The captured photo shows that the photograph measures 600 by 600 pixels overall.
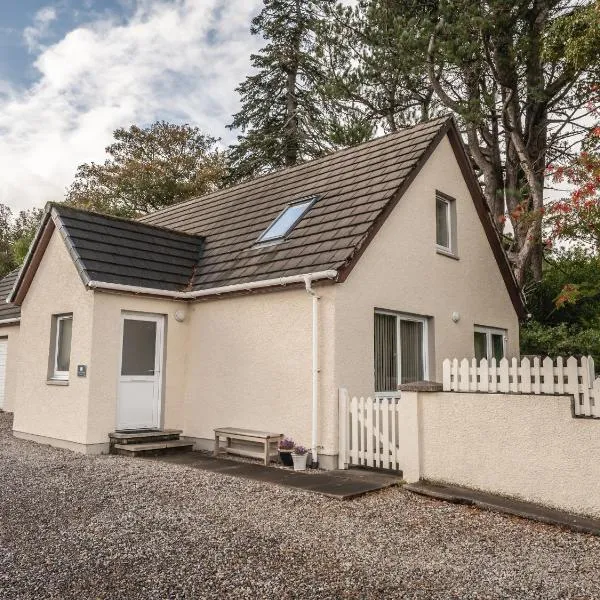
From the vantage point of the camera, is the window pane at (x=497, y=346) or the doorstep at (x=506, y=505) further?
the window pane at (x=497, y=346)

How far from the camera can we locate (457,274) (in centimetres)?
1260

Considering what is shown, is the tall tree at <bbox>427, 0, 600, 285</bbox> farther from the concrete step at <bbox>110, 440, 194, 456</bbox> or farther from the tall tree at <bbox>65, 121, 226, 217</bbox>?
the tall tree at <bbox>65, 121, 226, 217</bbox>

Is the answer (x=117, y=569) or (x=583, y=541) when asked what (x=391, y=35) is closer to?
Answer: (x=583, y=541)

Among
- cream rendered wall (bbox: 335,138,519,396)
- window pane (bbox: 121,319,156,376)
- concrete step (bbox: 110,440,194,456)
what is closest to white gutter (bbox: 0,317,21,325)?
window pane (bbox: 121,319,156,376)

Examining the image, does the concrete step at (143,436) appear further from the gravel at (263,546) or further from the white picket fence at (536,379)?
the white picket fence at (536,379)

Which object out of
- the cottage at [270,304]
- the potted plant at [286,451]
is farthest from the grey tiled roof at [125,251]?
the potted plant at [286,451]

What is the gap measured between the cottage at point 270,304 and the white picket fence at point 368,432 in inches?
8.3

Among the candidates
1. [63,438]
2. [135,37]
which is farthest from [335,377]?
[135,37]

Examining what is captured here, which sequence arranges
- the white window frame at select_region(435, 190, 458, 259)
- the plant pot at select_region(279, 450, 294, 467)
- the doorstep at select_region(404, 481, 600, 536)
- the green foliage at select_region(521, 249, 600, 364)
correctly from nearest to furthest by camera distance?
the doorstep at select_region(404, 481, 600, 536) < the plant pot at select_region(279, 450, 294, 467) < the white window frame at select_region(435, 190, 458, 259) < the green foliage at select_region(521, 249, 600, 364)

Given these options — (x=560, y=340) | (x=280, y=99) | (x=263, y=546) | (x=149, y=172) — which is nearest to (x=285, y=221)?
(x=263, y=546)

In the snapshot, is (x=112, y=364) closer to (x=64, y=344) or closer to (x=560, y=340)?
(x=64, y=344)

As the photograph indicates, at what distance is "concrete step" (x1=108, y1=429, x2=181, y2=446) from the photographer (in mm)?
10156

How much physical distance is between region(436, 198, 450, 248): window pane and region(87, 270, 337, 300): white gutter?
4641mm

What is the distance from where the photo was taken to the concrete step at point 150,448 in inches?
395
